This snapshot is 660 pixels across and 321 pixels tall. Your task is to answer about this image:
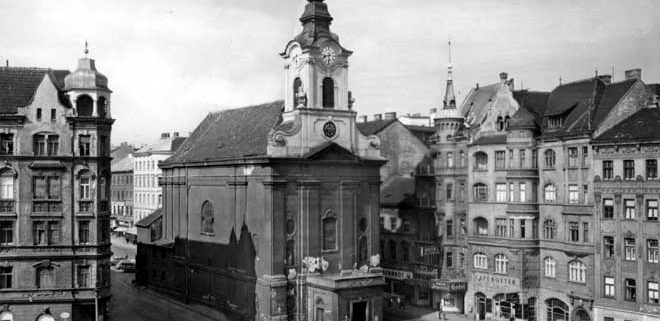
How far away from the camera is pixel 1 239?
4600cm

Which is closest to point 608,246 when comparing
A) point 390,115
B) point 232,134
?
point 232,134

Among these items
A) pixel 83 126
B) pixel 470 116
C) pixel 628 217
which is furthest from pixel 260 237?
pixel 470 116

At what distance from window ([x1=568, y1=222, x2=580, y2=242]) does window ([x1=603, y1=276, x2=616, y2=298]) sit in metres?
3.77

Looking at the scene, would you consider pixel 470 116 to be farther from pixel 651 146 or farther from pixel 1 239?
pixel 1 239

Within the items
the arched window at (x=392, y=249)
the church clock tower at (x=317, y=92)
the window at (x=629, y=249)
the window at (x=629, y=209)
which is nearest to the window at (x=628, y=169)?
the window at (x=629, y=209)

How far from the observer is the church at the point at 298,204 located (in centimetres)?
5166

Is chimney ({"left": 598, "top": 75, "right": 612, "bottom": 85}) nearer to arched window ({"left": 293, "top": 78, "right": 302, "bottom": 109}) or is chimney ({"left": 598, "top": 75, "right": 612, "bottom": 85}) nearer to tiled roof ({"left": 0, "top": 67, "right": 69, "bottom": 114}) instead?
arched window ({"left": 293, "top": 78, "right": 302, "bottom": 109})

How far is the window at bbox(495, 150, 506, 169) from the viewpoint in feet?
190

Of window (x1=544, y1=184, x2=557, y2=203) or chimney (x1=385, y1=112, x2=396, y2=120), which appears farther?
chimney (x1=385, y1=112, x2=396, y2=120)

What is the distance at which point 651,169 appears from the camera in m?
47.5

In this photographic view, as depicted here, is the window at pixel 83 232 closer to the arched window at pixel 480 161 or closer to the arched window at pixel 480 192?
the arched window at pixel 480 192

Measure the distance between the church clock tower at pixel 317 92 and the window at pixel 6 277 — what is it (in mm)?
19986

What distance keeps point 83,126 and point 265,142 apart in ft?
43.6

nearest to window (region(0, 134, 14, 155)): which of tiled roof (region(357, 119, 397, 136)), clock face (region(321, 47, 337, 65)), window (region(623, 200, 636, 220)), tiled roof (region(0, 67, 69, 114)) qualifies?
tiled roof (region(0, 67, 69, 114))
